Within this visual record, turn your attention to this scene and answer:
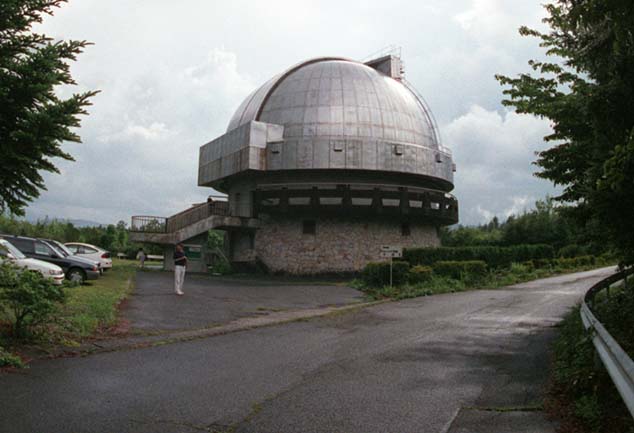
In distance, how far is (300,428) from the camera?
16.7ft


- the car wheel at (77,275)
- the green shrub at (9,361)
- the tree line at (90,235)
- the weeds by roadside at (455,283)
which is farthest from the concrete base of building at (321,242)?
the tree line at (90,235)

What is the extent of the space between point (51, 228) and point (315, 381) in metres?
63.8

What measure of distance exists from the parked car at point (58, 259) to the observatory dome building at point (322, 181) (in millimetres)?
11411

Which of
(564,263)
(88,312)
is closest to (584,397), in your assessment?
(88,312)

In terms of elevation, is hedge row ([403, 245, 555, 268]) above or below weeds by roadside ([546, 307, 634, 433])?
above

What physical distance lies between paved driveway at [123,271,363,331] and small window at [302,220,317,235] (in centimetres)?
696

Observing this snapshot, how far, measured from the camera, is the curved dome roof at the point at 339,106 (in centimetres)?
3216

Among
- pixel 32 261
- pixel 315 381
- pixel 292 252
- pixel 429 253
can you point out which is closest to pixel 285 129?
pixel 292 252

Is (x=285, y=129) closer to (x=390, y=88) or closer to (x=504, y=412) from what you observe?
(x=390, y=88)

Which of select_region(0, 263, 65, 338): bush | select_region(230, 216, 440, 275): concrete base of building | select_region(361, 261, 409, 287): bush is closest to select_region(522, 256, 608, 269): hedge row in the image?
select_region(230, 216, 440, 275): concrete base of building

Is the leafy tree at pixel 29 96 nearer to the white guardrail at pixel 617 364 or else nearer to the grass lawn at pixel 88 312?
the grass lawn at pixel 88 312

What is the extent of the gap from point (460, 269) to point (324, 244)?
931 cm

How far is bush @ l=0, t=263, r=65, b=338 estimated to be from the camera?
8.45 meters

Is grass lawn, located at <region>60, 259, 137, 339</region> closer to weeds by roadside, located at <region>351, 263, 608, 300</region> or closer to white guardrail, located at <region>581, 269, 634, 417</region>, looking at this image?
white guardrail, located at <region>581, 269, 634, 417</region>
